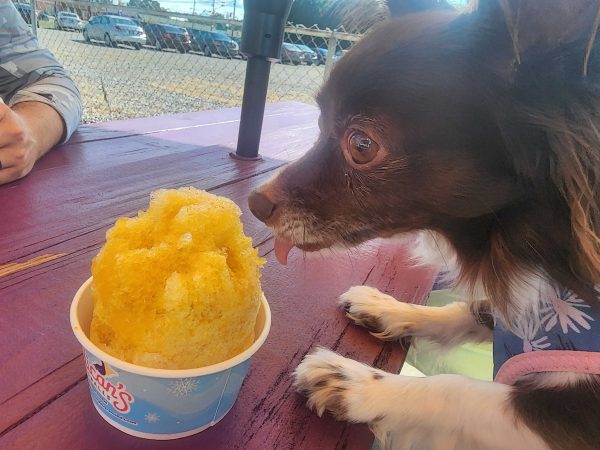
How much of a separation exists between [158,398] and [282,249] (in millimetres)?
509

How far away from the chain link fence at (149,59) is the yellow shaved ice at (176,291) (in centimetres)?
353

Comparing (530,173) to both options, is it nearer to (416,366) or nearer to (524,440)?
(524,440)

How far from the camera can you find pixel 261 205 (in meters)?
0.98

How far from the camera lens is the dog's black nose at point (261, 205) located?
3.18 ft

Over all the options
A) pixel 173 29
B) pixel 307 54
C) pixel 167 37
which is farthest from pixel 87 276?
pixel 167 37

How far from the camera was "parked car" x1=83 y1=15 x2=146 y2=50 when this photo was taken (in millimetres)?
6430

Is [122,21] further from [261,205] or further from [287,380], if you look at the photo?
[287,380]

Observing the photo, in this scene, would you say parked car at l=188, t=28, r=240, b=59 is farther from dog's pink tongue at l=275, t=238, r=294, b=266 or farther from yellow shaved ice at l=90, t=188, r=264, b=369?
yellow shaved ice at l=90, t=188, r=264, b=369

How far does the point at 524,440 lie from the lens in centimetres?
72

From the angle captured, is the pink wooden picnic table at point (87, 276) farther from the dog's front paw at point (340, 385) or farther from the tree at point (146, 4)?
the tree at point (146, 4)

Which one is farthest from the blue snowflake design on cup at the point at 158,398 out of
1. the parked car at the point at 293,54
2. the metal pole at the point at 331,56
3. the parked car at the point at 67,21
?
the parked car at the point at 67,21

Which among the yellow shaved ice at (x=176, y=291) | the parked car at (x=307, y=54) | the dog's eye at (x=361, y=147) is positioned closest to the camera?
the yellow shaved ice at (x=176, y=291)

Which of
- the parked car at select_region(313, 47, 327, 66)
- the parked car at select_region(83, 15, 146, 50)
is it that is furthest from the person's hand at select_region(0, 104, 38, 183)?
the parked car at select_region(83, 15, 146, 50)

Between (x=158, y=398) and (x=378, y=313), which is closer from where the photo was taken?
(x=158, y=398)
